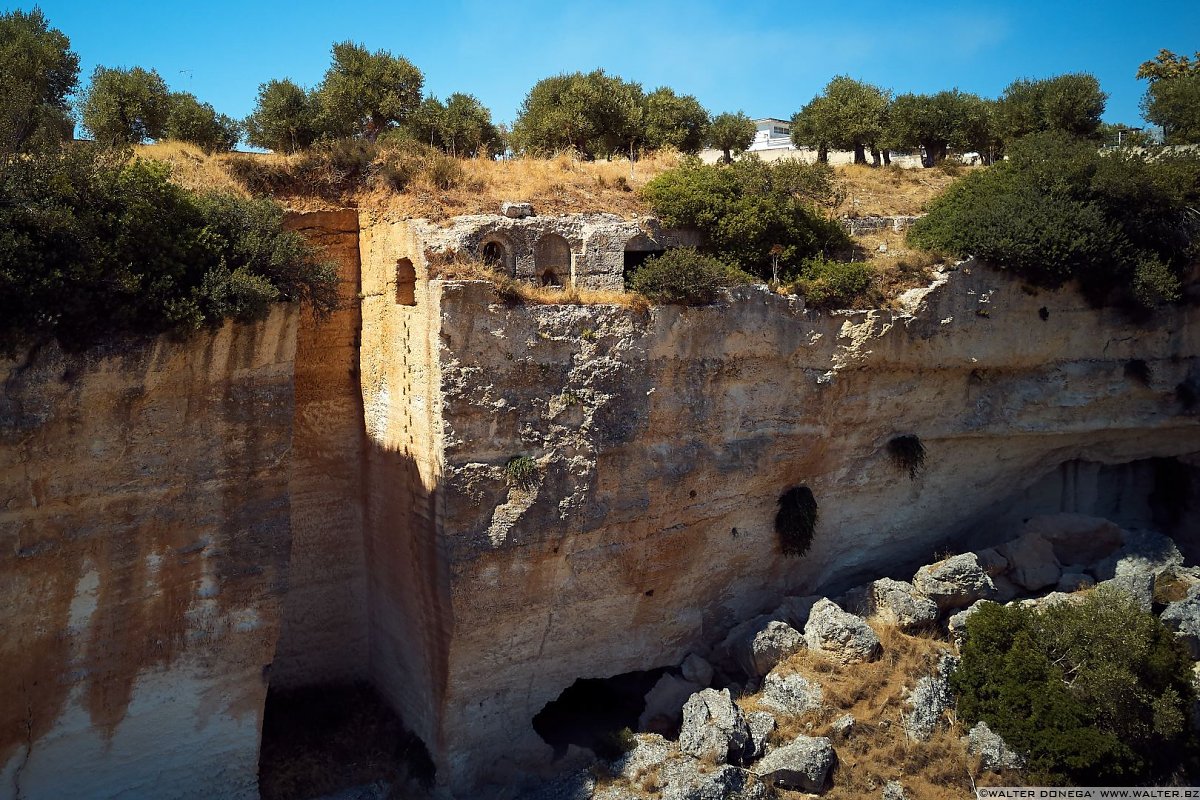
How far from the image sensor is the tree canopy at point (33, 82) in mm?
9128

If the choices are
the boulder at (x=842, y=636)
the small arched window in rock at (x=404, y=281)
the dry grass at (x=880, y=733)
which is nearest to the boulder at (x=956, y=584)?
the dry grass at (x=880, y=733)


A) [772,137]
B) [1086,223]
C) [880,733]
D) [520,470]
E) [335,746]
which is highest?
[772,137]

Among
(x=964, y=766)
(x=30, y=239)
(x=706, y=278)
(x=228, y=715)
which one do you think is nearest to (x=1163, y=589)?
(x=964, y=766)

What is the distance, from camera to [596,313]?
36.3 feet

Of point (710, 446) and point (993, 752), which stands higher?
point (710, 446)

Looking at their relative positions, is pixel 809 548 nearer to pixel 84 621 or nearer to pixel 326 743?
pixel 326 743

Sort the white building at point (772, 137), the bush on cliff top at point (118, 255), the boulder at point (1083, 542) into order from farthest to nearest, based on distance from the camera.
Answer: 1. the white building at point (772, 137)
2. the boulder at point (1083, 542)
3. the bush on cliff top at point (118, 255)

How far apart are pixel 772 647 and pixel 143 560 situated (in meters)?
7.26

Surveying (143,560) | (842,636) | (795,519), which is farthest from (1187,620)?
(143,560)

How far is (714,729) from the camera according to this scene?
1052cm

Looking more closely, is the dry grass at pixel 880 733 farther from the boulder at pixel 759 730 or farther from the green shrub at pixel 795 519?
the green shrub at pixel 795 519

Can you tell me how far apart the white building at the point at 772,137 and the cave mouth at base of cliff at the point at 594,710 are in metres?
19.5

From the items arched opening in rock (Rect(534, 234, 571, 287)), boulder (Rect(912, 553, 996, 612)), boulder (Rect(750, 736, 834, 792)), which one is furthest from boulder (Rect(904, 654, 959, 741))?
arched opening in rock (Rect(534, 234, 571, 287))

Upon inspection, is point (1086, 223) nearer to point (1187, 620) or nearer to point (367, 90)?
point (1187, 620)
